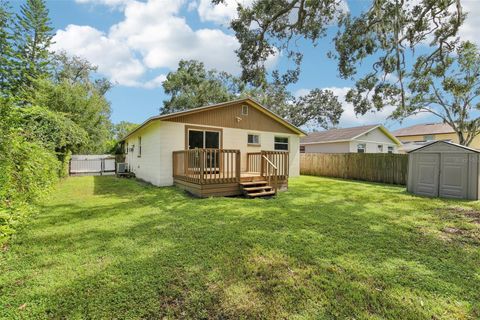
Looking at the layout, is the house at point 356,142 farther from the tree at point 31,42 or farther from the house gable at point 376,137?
the tree at point 31,42

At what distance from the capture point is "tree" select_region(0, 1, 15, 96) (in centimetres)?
347

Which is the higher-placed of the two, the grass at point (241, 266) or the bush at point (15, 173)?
the bush at point (15, 173)

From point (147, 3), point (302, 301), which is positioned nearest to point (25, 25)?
point (147, 3)

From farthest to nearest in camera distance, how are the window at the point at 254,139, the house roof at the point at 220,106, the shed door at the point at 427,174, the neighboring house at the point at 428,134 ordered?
the neighboring house at the point at 428,134 < the window at the point at 254,139 < the house roof at the point at 220,106 < the shed door at the point at 427,174

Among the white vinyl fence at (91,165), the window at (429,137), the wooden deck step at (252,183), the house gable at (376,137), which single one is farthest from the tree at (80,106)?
the window at (429,137)

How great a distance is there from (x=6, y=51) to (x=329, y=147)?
67.5 feet

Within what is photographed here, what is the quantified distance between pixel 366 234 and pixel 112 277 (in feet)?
13.8

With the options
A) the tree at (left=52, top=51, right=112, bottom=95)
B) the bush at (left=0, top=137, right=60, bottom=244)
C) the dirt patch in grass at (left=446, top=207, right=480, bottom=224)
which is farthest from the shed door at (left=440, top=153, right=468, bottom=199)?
the tree at (left=52, top=51, right=112, bottom=95)

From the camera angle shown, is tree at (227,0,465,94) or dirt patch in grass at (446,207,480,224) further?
tree at (227,0,465,94)

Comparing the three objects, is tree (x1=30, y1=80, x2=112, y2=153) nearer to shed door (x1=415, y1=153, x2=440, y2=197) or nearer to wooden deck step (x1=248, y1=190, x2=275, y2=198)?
wooden deck step (x1=248, y1=190, x2=275, y2=198)

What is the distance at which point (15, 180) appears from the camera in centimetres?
445

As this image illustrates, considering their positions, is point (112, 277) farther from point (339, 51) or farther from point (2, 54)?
point (339, 51)

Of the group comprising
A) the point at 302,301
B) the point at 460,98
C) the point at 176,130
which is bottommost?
the point at 302,301

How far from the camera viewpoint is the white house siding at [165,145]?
31.7 feet
